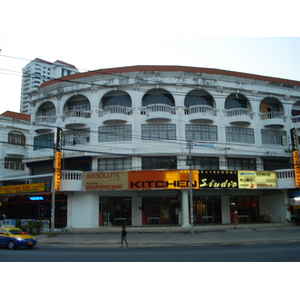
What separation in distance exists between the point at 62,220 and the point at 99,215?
3.73m

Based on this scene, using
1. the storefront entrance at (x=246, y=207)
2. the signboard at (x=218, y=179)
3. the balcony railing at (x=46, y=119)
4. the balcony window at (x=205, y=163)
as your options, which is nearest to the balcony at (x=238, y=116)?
the balcony window at (x=205, y=163)

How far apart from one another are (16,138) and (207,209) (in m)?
23.1

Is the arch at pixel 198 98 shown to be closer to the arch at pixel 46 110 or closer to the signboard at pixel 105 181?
the signboard at pixel 105 181

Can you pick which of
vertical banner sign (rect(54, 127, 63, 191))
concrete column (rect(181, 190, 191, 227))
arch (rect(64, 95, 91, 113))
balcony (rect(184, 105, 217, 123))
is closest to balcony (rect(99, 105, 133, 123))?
arch (rect(64, 95, 91, 113))

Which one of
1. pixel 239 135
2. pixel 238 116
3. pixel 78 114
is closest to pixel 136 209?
pixel 78 114

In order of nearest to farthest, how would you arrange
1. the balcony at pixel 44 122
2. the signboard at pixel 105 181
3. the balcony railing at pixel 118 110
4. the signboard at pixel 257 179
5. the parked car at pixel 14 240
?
1. the parked car at pixel 14 240
2. the signboard at pixel 105 181
3. the signboard at pixel 257 179
4. the balcony railing at pixel 118 110
5. the balcony at pixel 44 122

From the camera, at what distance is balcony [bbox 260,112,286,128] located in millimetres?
34219

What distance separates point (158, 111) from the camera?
31766 millimetres

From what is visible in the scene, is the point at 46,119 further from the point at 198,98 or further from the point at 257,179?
the point at 257,179

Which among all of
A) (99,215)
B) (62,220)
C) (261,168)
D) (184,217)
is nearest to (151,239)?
(184,217)

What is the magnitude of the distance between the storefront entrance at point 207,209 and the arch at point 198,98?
9.97m

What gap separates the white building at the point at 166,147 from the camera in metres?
30.2

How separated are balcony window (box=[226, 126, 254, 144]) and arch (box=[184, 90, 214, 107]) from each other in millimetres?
3639

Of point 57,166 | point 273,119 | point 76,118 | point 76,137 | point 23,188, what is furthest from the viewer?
point 273,119
